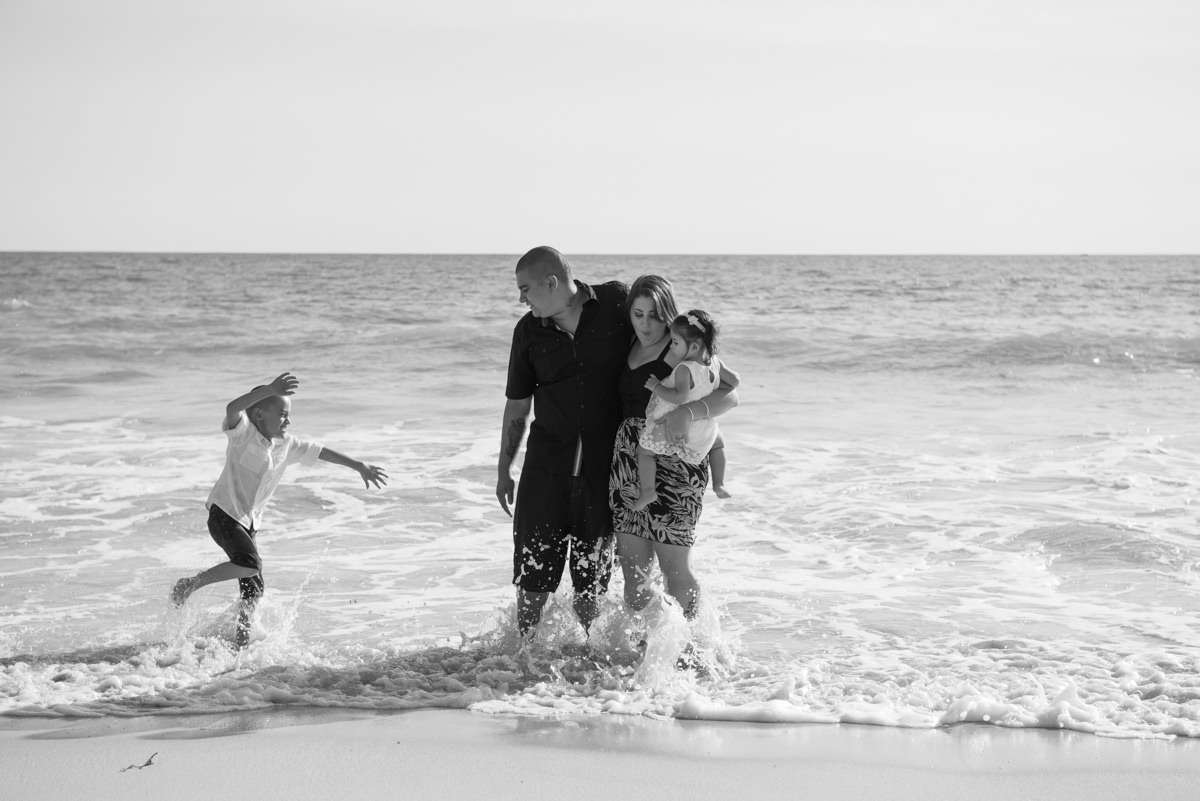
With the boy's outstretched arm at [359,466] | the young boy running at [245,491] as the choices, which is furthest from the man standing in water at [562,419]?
the young boy running at [245,491]

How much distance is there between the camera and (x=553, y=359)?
4.86m

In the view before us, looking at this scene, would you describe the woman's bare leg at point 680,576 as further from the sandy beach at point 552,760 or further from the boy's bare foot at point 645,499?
the sandy beach at point 552,760

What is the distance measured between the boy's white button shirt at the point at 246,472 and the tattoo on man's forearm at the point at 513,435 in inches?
46.0

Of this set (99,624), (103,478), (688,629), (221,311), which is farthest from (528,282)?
(221,311)

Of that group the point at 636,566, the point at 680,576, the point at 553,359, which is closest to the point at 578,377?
the point at 553,359

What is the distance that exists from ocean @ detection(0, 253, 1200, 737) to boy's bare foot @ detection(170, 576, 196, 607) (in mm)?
228

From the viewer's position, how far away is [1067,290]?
4128cm

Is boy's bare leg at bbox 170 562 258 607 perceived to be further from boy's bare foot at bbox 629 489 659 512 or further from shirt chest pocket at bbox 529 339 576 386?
boy's bare foot at bbox 629 489 659 512

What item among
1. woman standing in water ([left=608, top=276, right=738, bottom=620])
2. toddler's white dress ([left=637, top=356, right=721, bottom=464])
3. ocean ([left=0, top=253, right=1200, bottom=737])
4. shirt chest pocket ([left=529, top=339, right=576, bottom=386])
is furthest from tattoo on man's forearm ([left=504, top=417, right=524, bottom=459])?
ocean ([left=0, top=253, right=1200, bottom=737])

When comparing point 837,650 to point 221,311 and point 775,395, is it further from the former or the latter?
point 221,311

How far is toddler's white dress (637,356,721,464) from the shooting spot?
15.2 ft

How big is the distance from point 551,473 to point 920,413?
9.56m

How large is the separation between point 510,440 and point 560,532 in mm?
472

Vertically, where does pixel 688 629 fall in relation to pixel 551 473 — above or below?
below
